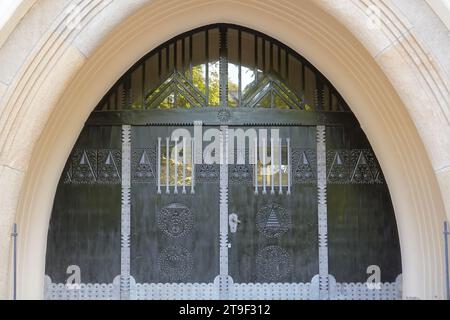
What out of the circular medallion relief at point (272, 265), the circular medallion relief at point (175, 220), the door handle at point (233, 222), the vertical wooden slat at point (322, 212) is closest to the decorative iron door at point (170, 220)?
the circular medallion relief at point (175, 220)

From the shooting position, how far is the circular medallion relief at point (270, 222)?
755 cm

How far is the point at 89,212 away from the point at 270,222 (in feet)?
7.16

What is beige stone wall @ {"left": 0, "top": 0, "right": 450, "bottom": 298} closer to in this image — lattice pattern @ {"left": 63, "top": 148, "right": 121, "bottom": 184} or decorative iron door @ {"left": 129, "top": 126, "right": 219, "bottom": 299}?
lattice pattern @ {"left": 63, "top": 148, "right": 121, "bottom": 184}

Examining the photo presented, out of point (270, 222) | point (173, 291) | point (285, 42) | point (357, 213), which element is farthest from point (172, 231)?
point (285, 42)

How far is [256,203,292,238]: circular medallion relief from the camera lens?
7.55 metres

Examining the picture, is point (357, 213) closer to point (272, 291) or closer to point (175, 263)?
point (272, 291)

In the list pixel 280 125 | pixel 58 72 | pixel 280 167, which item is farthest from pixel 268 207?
pixel 58 72

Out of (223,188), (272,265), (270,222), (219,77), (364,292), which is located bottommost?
(364,292)

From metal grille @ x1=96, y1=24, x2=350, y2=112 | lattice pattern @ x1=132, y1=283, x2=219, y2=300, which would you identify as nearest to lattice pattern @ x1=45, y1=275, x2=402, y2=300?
lattice pattern @ x1=132, y1=283, x2=219, y2=300

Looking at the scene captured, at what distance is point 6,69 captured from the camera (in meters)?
5.67

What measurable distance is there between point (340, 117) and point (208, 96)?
A: 1.62 m

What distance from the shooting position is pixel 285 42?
24.1 feet

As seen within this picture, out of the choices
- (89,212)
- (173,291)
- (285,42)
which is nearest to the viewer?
(285,42)

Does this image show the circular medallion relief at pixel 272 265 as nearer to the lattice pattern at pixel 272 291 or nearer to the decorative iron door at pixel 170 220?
the lattice pattern at pixel 272 291
